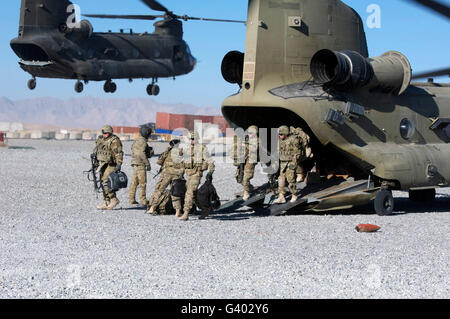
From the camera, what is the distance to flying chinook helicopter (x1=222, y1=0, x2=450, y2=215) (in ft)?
39.4

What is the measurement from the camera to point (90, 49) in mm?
34969

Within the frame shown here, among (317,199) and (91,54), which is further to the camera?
(91,54)

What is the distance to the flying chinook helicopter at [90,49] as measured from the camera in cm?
3309

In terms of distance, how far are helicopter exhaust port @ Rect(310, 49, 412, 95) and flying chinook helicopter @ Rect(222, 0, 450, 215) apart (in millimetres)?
18

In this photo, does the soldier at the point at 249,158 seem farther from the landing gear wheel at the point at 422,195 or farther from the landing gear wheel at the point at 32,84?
the landing gear wheel at the point at 32,84

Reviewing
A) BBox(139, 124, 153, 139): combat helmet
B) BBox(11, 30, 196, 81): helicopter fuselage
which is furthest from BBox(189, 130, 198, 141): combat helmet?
BBox(11, 30, 196, 81): helicopter fuselage

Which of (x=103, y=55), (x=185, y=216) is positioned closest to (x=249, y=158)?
(x=185, y=216)

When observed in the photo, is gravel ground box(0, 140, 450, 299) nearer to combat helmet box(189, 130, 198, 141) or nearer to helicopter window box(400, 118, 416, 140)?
combat helmet box(189, 130, 198, 141)

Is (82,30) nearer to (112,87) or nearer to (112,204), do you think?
(112,87)

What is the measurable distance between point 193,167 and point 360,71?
3.55 metres

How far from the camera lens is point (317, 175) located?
1348cm

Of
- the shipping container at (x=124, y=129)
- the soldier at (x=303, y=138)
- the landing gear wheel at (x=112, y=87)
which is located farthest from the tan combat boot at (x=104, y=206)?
the shipping container at (x=124, y=129)

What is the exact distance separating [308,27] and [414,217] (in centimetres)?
402
